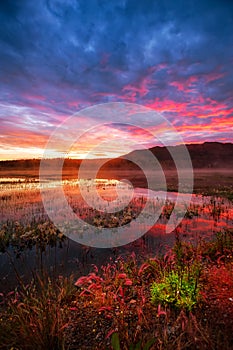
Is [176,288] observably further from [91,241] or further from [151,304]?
[91,241]

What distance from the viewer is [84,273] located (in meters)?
7.78

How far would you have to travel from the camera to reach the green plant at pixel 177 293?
14.6ft

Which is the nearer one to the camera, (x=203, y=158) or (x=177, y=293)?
(x=177, y=293)

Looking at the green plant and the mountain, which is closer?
the green plant

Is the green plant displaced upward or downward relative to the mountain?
downward

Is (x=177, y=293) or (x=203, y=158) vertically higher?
(x=203, y=158)

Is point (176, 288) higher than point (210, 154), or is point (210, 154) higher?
point (210, 154)

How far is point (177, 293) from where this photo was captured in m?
4.57

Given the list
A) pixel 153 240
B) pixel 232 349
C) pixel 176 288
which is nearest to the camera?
pixel 232 349

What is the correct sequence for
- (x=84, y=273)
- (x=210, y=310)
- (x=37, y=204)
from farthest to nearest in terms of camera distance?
(x=37, y=204)
(x=84, y=273)
(x=210, y=310)

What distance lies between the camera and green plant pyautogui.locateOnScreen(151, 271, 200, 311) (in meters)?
4.44

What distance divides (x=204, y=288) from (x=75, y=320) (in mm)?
3056

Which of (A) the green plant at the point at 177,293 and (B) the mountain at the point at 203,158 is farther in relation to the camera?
(B) the mountain at the point at 203,158

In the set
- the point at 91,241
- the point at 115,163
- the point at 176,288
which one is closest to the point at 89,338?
the point at 176,288
